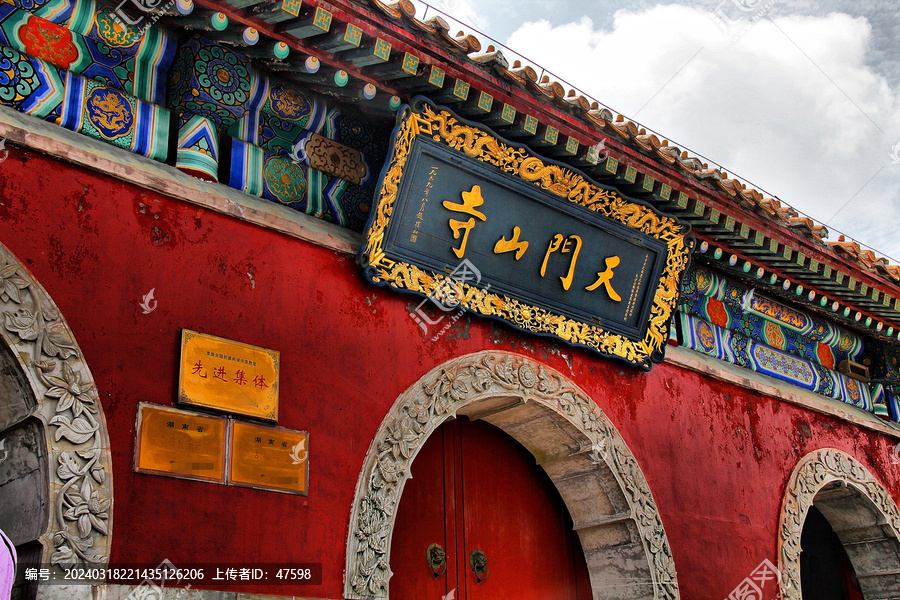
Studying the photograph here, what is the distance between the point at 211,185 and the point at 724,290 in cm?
379

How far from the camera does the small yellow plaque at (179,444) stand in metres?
3.10

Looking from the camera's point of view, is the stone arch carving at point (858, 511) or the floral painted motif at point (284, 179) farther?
the stone arch carving at point (858, 511)

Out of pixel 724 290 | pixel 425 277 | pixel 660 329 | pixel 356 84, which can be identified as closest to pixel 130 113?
pixel 356 84

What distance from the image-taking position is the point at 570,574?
5.00m

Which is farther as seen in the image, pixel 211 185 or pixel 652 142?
pixel 652 142

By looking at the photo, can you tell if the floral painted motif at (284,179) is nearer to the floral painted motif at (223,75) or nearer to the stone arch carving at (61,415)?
the floral painted motif at (223,75)

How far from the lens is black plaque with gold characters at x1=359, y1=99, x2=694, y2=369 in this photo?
4.16m

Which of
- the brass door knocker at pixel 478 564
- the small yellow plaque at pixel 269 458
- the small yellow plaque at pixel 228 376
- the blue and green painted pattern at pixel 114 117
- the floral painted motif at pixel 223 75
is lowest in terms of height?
the brass door knocker at pixel 478 564

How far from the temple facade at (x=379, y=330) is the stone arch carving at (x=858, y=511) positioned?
2cm

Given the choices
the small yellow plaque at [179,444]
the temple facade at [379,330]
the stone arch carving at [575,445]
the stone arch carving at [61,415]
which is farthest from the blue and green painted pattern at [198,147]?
the stone arch carving at [575,445]

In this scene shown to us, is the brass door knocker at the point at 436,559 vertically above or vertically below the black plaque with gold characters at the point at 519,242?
below

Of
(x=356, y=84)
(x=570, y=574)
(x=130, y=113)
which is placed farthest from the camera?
(x=570, y=574)

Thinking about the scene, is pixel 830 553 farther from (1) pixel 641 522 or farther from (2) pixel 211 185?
(2) pixel 211 185

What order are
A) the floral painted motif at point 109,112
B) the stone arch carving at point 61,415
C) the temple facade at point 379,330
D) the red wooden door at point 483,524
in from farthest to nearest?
1. the red wooden door at point 483,524
2. the floral painted motif at point 109,112
3. the temple facade at point 379,330
4. the stone arch carving at point 61,415
